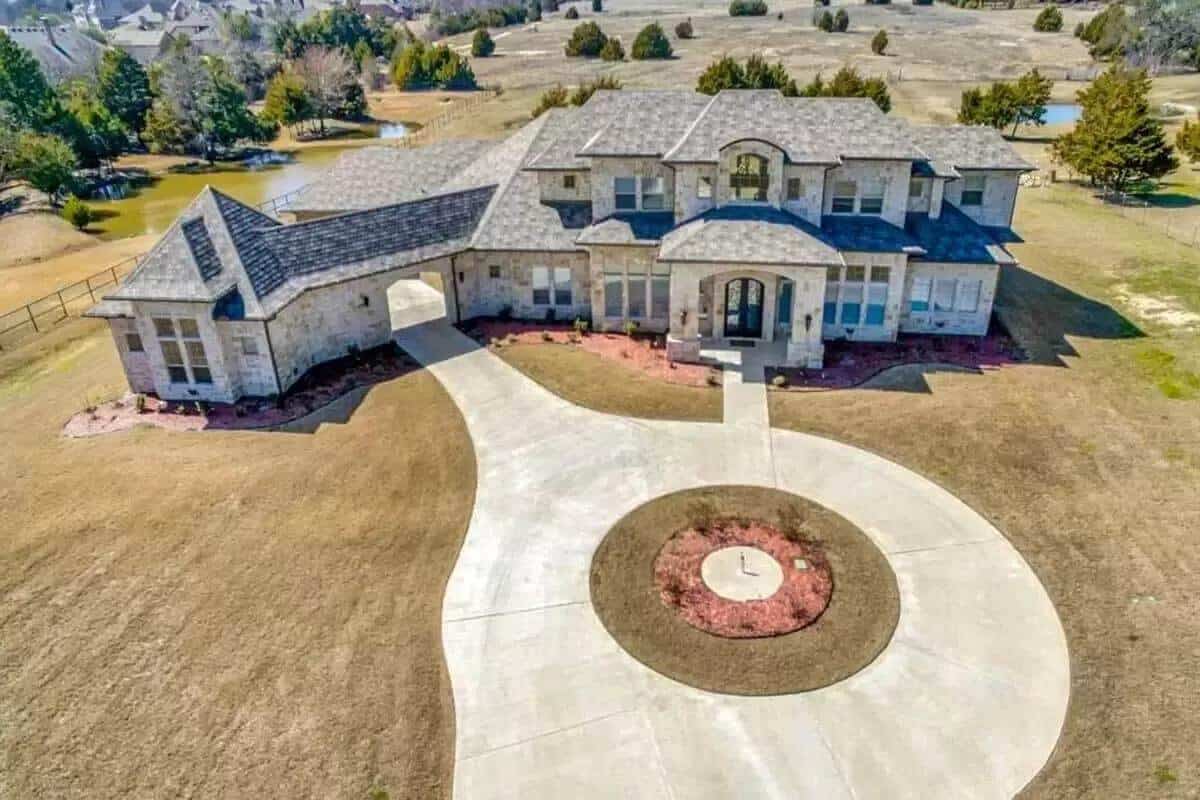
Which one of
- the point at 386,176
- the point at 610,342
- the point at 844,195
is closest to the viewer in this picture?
the point at 844,195

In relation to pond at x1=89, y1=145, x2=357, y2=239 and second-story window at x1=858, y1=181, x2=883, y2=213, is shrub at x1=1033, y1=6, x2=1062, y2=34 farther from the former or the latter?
second-story window at x1=858, y1=181, x2=883, y2=213

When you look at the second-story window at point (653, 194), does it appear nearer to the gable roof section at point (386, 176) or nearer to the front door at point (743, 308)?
the front door at point (743, 308)

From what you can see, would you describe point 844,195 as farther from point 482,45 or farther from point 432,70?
point 482,45

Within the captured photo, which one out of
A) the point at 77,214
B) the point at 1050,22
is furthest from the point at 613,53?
the point at 77,214

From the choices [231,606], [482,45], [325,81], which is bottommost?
[231,606]

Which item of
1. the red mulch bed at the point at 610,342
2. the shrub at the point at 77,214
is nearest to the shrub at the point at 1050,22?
the red mulch bed at the point at 610,342

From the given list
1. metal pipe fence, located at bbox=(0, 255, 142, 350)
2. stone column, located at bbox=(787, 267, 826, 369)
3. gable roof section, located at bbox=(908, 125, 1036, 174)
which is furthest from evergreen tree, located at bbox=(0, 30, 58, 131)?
gable roof section, located at bbox=(908, 125, 1036, 174)

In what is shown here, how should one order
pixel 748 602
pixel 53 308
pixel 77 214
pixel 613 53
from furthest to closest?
pixel 613 53
pixel 77 214
pixel 53 308
pixel 748 602

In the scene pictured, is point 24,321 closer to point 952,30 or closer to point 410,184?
point 410,184
